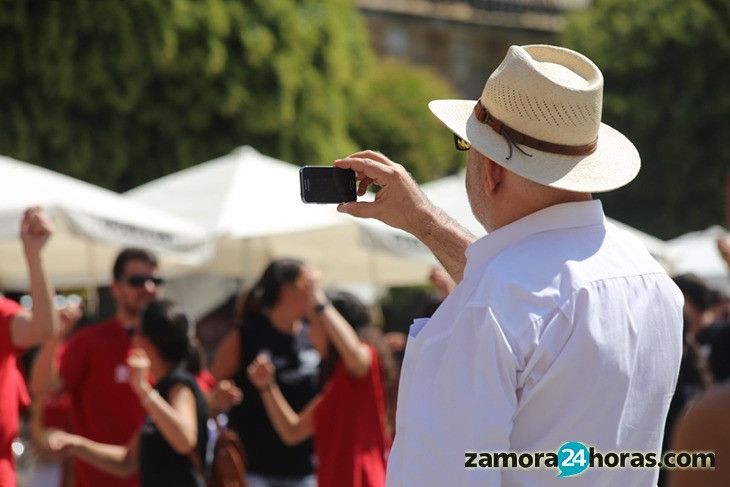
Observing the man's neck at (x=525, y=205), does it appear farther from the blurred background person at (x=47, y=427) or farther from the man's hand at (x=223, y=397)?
the blurred background person at (x=47, y=427)

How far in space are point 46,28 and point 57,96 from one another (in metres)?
0.98

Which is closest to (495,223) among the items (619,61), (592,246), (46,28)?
(592,246)

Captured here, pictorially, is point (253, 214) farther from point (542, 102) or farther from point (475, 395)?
point (475, 395)

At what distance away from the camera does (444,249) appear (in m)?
3.38

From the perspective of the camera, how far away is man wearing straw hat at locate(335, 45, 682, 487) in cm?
273

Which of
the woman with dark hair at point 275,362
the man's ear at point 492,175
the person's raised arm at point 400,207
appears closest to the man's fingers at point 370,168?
the person's raised arm at point 400,207

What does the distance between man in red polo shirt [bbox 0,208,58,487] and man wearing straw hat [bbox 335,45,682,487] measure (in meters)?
2.26

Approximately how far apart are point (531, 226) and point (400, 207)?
1.32 ft

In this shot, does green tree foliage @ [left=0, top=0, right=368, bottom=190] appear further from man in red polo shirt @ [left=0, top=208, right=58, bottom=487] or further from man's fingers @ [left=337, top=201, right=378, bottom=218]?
man's fingers @ [left=337, top=201, right=378, bottom=218]

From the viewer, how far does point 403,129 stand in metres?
28.9

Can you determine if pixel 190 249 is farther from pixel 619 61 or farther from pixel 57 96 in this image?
pixel 619 61

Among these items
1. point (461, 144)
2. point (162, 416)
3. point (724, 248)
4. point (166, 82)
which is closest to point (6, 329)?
point (162, 416)

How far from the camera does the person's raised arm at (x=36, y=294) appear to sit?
17.0ft

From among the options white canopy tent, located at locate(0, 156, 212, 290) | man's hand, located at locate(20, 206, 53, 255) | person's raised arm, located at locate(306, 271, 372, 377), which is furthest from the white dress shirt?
white canopy tent, located at locate(0, 156, 212, 290)
